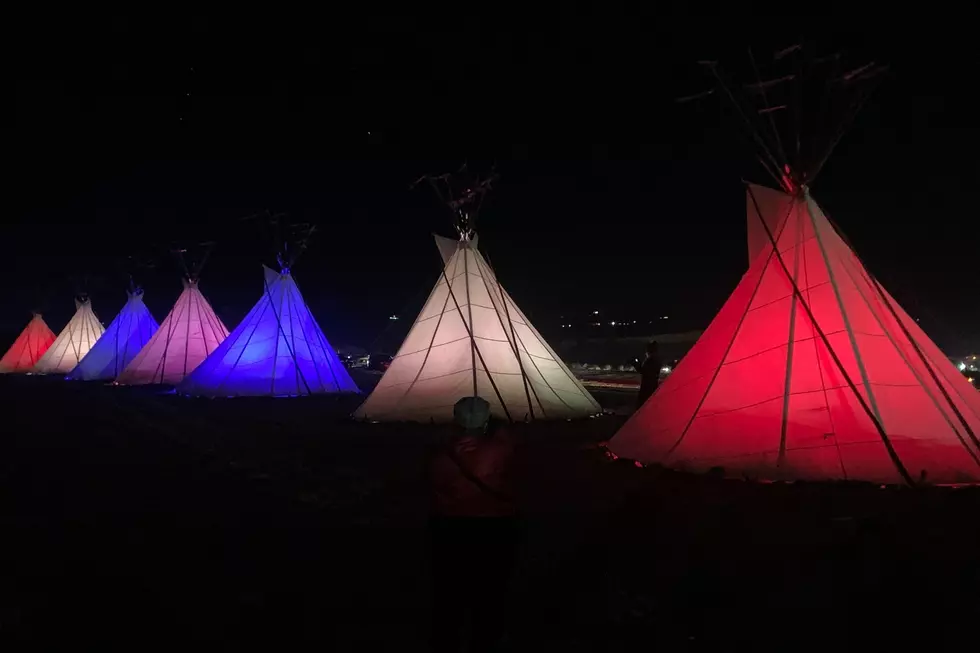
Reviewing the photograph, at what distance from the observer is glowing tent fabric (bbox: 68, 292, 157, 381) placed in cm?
2828

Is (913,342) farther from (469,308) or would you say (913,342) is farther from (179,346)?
(179,346)

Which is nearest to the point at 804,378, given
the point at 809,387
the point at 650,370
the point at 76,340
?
the point at 809,387

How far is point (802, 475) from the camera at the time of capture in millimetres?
6992

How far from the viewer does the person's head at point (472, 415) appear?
3092 mm

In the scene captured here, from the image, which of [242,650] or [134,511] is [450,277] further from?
[242,650]

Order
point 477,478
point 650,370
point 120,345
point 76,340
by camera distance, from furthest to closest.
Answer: point 76,340 < point 120,345 < point 650,370 < point 477,478

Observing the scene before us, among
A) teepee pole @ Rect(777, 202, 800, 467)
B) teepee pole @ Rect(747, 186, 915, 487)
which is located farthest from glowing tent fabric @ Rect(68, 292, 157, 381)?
teepee pole @ Rect(777, 202, 800, 467)

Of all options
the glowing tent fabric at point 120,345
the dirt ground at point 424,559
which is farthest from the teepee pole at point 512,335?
the glowing tent fabric at point 120,345

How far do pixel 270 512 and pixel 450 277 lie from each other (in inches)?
313

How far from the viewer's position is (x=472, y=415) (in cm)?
310

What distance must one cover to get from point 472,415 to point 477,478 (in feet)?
0.81

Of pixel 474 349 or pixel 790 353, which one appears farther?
pixel 474 349

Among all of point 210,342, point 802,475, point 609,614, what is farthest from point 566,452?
point 210,342

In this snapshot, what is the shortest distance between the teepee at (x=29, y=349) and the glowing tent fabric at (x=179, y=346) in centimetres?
2102
